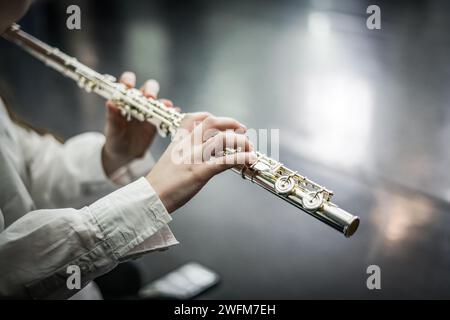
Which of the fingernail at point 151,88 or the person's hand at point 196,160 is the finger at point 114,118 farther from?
the person's hand at point 196,160

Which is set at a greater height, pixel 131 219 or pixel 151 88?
pixel 151 88

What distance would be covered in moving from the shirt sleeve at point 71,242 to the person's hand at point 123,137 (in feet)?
1.40

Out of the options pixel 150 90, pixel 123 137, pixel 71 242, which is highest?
pixel 150 90

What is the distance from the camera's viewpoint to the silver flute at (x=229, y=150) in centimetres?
80

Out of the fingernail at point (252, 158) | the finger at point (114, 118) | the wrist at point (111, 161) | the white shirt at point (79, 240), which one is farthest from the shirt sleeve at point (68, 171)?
the fingernail at point (252, 158)

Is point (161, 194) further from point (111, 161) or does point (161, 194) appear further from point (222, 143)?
point (111, 161)

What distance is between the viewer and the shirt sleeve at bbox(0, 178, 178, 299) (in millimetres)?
786

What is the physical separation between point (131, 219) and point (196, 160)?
159 mm

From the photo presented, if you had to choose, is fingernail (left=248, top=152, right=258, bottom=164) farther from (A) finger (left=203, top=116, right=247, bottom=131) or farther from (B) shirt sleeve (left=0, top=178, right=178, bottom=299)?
(B) shirt sleeve (left=0, top=178, right=178, bottom=299)

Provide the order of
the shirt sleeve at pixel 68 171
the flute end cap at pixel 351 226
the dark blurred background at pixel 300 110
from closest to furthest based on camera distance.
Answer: the flute end cap at pixel 351 226 → the shirt sleeve at pixel 68 171 → the dark blurred background at pixel 300 110

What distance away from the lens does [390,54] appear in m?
2.69

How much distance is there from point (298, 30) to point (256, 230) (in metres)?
1.92

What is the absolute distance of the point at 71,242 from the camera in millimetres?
786

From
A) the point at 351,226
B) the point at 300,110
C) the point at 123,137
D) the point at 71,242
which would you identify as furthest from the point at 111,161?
the point at 300,110
